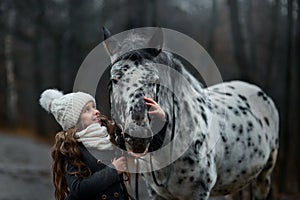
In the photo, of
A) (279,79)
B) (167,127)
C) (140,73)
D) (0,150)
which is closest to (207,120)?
(167,127)

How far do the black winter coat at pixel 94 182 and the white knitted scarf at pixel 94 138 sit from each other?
74 millimetres

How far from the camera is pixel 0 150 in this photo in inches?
606

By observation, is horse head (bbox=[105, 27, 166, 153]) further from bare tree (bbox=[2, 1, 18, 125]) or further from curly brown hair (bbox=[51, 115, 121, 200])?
bare tree (bbox=[2, 1, 18, 125])

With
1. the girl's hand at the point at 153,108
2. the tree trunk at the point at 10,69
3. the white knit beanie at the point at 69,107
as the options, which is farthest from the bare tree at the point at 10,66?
the girl's hand at the point at 153,108

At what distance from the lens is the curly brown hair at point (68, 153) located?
3.19 metres

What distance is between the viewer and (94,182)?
312cm

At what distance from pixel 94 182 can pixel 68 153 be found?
26 centimetres

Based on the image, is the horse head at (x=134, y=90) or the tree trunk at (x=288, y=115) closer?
the horse head at (x=134, y=90)

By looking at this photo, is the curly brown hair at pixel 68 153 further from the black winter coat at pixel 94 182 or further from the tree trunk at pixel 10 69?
the tree trunk at pixel 10 69

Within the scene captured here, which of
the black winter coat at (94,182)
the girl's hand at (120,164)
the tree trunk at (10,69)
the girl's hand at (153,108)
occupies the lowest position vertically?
the tree trunk at (10,69)

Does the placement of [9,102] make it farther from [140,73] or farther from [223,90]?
[140,73]

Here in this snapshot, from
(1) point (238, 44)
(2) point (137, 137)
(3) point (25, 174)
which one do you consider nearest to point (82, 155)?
(2) point (137, 137)

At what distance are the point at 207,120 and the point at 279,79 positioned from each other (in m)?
10.7

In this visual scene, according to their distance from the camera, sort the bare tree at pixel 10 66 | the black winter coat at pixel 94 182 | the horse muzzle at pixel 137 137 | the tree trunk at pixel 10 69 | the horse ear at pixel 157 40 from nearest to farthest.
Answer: the horse muzzle at pixel 137 137
the black winter coat at pixel 94 182
the horse ear at pixel 157 40
the bare tree at pixel 10 66
the tree trunk at pixel 10 69
